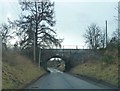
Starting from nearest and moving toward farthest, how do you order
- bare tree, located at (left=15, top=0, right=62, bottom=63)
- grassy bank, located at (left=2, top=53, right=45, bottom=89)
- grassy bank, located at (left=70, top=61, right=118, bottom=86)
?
grassy bank, located at (left=2, top=53, right=45, bottom=89), grassy bank, located at (left=70, top=61, right=118, bottom=86), bare tree, located at (left=15, top=0, right=62, bottom=63)

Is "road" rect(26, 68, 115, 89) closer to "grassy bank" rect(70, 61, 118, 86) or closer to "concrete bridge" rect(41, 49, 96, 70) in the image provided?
"grassy bank" rect(70, 61, 118, 86)

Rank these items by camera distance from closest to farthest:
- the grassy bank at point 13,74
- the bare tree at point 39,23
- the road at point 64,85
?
1. the grassy bank at point 13,74
2. the road at point 64,85
3. the bare tree at point 39,23

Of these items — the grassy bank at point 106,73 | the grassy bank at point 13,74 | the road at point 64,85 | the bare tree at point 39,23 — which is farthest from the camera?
the bare tree at point 39,23

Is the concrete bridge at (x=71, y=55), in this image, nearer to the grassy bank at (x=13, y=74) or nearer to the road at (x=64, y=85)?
the grassy bank at (x=13, y=74)

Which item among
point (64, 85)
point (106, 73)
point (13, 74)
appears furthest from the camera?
point (106, 73)

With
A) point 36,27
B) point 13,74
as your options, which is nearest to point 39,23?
point 36,27

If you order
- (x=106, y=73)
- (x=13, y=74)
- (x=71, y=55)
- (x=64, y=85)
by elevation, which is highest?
(x=71, y=55)

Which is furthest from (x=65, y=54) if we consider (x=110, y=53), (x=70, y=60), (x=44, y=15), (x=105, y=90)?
(x=105, y=90)

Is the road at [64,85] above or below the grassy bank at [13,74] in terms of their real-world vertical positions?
below

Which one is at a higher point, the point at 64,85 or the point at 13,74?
the point at 13,74

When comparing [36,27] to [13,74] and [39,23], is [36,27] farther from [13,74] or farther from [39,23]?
[13,74]

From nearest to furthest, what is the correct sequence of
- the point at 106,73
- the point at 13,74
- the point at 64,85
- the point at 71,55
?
the point at 64,85 < the point at 13,74 < the point at 106,73 < the point at 71,55

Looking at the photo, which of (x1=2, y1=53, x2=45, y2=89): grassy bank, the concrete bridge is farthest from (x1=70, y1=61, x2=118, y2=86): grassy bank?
the concrete bridge

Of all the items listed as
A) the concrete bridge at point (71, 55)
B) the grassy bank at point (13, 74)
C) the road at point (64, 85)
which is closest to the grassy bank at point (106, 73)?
the road at point (64, 85)
